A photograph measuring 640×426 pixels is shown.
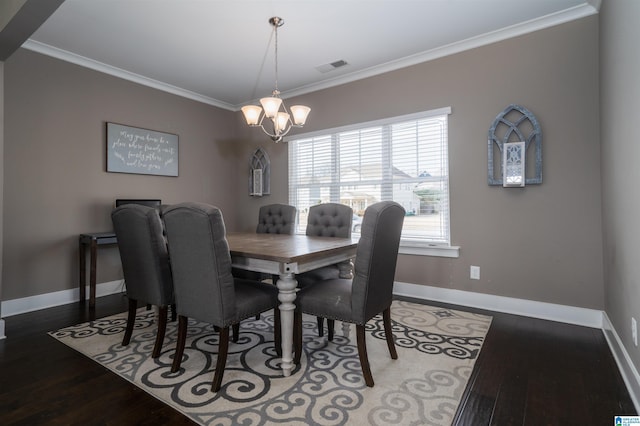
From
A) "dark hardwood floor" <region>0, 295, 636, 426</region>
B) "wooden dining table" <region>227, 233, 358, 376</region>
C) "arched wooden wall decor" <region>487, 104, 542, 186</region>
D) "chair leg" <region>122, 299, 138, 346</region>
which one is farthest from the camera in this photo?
"arched wooden wall decor" <region>487, 104, 542, 186</region>

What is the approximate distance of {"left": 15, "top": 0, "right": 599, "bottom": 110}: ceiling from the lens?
105 inches

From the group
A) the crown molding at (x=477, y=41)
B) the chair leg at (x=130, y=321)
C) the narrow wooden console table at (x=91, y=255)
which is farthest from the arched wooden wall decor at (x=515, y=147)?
the narrow wooden console table at (x=91, y=255)

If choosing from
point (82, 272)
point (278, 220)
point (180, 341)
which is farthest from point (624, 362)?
point (82, 272)

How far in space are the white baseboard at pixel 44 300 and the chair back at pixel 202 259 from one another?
2.33 meters

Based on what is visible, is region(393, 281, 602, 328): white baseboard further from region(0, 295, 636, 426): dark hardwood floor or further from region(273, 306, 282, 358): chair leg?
region(273, 306, 282, 358): chair leg

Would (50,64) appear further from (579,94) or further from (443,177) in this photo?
(579,94)

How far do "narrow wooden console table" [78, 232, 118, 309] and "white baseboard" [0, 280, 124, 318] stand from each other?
134 mm

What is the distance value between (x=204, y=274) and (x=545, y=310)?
2.88m

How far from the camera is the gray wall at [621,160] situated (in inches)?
65.1

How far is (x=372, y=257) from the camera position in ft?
5.95

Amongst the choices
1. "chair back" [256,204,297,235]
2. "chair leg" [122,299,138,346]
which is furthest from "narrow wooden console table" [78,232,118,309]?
"chair back" [256,204,297,235]

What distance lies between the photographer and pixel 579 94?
2.73m

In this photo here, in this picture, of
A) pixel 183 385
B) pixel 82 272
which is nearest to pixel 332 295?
pixel 183 385

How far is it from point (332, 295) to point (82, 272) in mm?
2908
